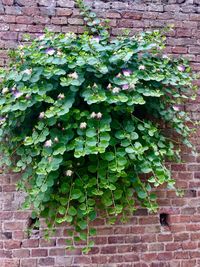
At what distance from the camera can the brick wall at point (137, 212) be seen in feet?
8.87

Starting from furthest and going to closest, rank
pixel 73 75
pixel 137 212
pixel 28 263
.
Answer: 1. pixel 137 212
2. pixel 28 263
3. pixel 73 75

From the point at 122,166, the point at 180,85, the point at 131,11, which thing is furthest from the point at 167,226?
the point at 131,11

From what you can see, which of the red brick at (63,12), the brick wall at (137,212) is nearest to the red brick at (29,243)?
the brick wall at (137,212)

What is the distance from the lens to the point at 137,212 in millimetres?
2811

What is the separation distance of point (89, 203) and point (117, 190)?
9.5 inches

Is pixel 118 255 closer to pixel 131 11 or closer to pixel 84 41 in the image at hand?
pixel 84 41

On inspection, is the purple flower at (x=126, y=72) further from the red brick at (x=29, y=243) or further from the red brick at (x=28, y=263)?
the red brick at (x=28, y=263)

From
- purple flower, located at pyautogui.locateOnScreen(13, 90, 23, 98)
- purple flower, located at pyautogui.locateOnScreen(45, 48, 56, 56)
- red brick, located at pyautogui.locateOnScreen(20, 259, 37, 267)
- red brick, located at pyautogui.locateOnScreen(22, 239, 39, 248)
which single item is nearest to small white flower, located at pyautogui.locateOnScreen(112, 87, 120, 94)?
purple flower, located at pyautogui.locateOnScreen(45, 48, 56, 56)

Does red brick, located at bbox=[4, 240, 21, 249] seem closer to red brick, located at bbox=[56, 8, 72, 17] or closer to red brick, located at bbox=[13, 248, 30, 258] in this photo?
red brick, located at bbox=[13, 248, 30, 258]

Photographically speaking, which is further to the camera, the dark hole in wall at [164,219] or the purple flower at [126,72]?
the dark hole in wall at [164,219]

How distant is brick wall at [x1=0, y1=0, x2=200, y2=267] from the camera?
2705 millimetres

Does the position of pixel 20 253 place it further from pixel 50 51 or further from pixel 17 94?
pixel 50 51

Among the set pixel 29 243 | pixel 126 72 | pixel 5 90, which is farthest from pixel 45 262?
pixel 126 72

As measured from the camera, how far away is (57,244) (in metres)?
2.72
